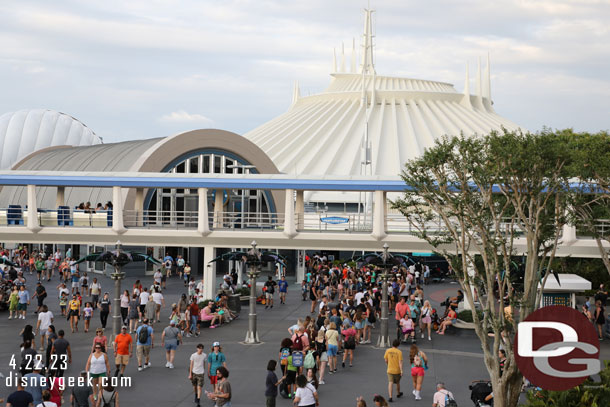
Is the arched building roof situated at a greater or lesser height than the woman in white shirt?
greater

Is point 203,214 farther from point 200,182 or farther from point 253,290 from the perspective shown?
point 253,290

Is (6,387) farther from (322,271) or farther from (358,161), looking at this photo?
(358,161)

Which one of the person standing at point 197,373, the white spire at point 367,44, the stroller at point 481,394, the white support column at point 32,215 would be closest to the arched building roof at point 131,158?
the white support column at point 32,215

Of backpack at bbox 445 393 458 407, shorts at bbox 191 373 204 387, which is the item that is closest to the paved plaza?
shorts at bbox 191 373 204 387

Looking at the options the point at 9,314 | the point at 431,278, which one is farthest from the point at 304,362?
the point at 431,278

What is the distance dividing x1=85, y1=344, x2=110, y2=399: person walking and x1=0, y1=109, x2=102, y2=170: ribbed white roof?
170ft

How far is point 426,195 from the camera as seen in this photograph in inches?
758

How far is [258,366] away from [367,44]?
65397 mm

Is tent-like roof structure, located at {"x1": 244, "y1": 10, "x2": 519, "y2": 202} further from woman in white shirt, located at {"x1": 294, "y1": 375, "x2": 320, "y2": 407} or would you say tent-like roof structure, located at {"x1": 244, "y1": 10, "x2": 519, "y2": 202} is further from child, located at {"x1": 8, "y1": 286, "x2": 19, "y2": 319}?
woman in white shirt, located at {"x1": 294, "y1": 375, "x2": 320, "y2": 407}

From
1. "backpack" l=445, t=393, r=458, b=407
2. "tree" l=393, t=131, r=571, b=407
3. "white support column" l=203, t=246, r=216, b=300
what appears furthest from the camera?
"white support column" l=203, t=246, r=216, b=300

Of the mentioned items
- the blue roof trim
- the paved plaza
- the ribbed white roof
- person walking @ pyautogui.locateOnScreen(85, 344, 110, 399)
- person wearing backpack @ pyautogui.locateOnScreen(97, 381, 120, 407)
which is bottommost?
A: the paved plaza

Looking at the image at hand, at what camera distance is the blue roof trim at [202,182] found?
2862 centimetres

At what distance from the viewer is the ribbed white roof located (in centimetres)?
6488

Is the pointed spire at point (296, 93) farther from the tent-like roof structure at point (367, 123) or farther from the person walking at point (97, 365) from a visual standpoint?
the person walking at point (97, 365)
